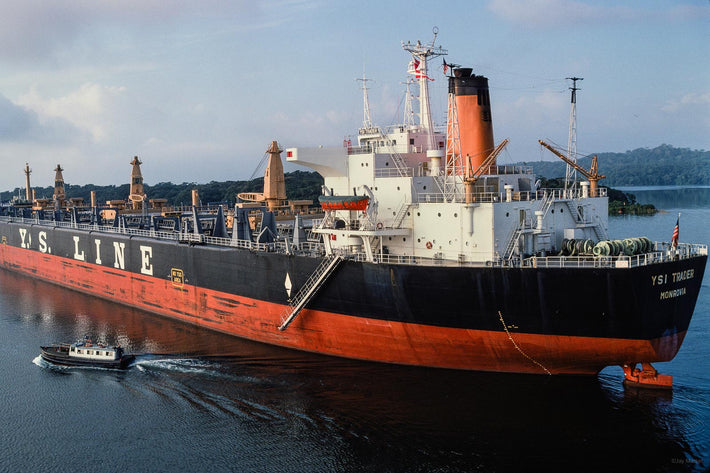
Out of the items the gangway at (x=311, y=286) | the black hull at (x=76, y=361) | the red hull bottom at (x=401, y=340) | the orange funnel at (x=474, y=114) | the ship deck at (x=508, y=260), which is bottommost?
the black hull at (x=76, y=361)

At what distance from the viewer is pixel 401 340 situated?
1811cm

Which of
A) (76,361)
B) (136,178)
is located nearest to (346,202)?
(76,361)

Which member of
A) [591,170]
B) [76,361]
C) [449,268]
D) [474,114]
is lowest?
[76,361]

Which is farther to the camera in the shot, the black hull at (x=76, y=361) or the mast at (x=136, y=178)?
the mast at (x=136, y=178)

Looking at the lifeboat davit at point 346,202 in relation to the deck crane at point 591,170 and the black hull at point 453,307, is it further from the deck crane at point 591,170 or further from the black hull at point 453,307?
the deck crane at point 591,170

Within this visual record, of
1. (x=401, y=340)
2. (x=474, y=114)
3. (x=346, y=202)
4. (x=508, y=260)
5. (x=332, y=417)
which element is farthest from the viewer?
(x=474, y=114)

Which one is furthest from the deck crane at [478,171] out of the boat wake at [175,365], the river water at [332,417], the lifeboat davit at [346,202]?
the boat wake at [175,365]

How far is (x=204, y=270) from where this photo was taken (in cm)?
2391

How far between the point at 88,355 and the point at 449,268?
12339 millimetres

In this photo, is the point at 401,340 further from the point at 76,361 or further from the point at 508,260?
the point at 76,361

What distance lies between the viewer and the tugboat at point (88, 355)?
793 inches

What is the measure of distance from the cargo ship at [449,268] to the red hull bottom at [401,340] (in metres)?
0.05

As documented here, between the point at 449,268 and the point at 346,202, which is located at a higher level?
the point at 346,202

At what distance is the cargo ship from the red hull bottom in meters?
0.05
